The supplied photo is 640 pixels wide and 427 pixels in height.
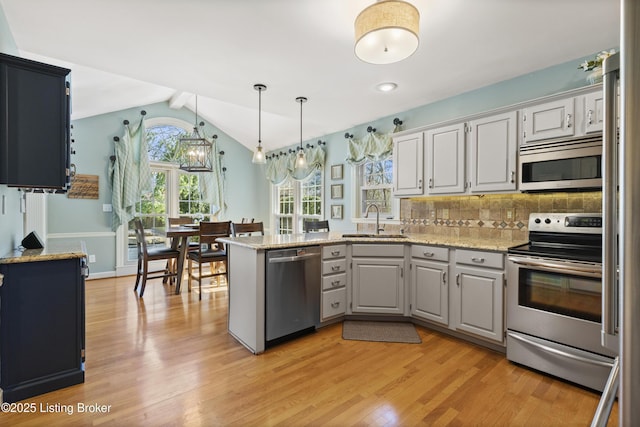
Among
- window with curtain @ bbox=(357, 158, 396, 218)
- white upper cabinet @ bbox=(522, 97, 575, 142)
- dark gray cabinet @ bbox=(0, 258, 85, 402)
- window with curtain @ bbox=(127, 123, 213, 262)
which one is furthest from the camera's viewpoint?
window with curtain @ bbox=(127, 123, 213, 262)

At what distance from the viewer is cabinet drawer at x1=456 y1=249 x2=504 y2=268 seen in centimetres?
247

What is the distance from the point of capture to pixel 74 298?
203cm

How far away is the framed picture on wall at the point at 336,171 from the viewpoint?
5047mm

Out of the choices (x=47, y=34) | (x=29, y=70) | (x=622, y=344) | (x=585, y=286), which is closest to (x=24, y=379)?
(x=29, y=70)

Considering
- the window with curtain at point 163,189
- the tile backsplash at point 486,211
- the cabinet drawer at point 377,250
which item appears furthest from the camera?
the window with curtain at point 163,189

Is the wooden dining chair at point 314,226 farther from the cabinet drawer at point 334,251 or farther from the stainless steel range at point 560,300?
the stainless steel range at point 560,300

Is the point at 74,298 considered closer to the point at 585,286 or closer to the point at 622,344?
the point at 622,344

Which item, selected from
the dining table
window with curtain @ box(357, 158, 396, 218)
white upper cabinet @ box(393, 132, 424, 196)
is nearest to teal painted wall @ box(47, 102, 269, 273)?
the dining table

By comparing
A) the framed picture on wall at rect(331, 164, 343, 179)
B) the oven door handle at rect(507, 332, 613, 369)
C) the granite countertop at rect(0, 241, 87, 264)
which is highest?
the framed picture on wall at rect(331, 164, 343, 179)

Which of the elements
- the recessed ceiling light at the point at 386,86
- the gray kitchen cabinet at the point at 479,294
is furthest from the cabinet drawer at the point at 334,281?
the recessed ceiling light at the point at 386,86

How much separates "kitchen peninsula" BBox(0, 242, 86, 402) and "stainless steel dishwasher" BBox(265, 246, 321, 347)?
1.29 meters

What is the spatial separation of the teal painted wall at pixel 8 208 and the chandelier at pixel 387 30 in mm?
2339

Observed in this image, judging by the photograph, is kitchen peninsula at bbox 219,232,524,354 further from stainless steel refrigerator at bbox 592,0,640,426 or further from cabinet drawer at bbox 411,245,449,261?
stainless steel refrigerator at bbox 592,0,640,426

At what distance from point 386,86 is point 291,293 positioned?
7.57 ft
